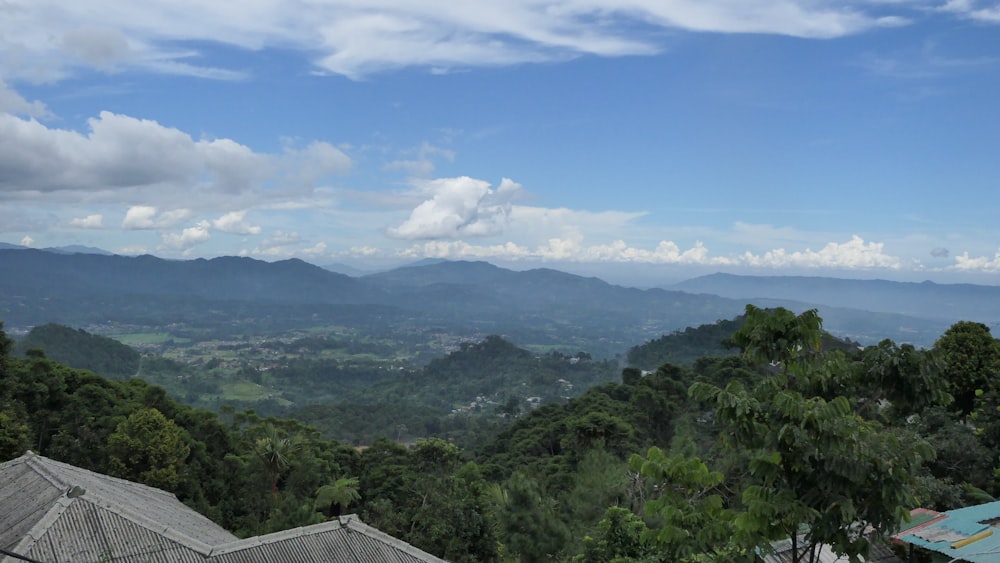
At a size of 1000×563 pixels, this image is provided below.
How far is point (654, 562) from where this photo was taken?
6.75 metres

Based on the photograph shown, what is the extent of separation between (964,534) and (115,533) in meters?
14.2

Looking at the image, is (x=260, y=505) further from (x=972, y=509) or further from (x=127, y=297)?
(x=127, y=297)

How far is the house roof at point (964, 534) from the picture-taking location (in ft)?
29.5

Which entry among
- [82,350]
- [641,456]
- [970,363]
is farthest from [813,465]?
[82,350]

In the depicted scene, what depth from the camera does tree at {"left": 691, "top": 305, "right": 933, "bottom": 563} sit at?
354 centimetres

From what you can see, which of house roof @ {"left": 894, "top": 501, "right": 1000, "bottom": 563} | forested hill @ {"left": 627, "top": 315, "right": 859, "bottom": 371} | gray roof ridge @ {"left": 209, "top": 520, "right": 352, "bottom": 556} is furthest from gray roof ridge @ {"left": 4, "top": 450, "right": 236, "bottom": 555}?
forested hill @ {"left": 627, "top": 315, "right": 859, "bottom": 371}

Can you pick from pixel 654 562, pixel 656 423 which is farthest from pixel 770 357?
pixel 656 423

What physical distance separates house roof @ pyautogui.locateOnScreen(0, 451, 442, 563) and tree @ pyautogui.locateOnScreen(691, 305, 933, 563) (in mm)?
9246

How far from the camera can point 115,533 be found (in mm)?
9938

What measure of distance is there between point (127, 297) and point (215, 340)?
79.9m

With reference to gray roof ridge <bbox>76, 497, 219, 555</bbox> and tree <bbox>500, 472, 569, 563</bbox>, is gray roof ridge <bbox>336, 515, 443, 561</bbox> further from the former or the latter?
gray roof ridge <bbox>76, 497, 219, 555</bbox>

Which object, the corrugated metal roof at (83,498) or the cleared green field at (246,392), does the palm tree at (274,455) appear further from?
the cleared green field at (246,392)

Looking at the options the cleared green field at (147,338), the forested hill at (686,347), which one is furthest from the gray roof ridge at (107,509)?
the cleared green field at (147,338)

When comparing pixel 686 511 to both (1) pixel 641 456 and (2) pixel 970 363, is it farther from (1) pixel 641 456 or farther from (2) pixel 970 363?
(2) pixel 970 363
